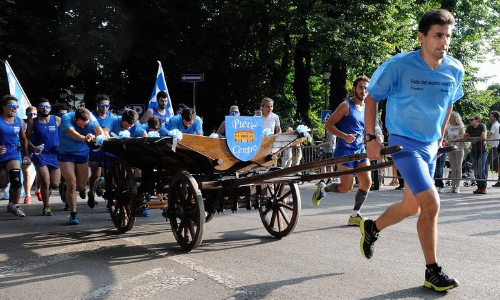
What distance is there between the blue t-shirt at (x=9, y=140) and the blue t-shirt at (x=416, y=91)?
7263 mm

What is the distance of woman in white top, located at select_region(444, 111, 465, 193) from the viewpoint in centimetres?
1324

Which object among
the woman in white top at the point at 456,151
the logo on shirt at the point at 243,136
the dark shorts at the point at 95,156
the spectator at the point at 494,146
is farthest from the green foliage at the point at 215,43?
the logo on shirt at the point at 243,136

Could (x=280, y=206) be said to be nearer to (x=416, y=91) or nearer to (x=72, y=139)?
(x=416, y=91)

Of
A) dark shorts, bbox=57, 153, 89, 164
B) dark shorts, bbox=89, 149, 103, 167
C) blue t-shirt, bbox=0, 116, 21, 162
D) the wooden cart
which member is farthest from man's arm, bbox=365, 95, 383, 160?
blue t-shirt, bbox=0, 116, 21, 162

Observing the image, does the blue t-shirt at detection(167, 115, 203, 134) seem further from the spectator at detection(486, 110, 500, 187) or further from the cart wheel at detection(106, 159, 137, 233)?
the spectator at detection(486, 110, 500, 187)

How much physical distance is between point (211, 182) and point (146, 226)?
7.20 feet

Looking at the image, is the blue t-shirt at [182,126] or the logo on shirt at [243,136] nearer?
the logo on shirt at [243,136]

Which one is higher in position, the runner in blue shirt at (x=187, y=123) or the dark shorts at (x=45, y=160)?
the runner in blue shirt at (x=187, y=123)

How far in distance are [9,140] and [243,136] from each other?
16.5 feet

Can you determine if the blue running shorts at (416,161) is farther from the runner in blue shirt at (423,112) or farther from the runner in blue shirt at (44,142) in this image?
the runner in blue shirt at (44,142)

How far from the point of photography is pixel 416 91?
4.55m

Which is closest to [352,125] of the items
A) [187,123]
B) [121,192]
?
[187,123]

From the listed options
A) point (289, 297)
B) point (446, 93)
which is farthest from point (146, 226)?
point (446, 93)

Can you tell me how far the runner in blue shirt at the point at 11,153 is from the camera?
32.5 ft
